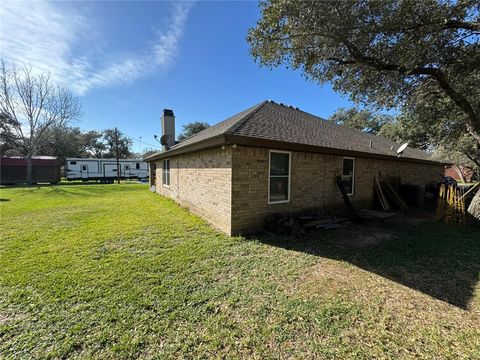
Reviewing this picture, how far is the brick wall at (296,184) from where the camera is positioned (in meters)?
5.41

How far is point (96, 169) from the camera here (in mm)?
27078

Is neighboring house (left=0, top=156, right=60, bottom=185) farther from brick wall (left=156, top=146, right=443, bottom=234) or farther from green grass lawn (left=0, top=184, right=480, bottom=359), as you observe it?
green grass lawn (left=0, top=184, right=480, bottom=359)

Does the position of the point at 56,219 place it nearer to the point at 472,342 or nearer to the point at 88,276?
the point at 88,276

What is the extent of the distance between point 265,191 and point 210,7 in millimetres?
6811

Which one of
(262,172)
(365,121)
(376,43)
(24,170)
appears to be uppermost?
(365,121)

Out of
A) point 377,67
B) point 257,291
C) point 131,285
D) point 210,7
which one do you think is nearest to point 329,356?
point 257,291

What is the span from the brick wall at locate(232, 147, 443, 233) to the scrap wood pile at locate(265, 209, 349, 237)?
21 centimetres

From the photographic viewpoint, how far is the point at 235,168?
208 inches

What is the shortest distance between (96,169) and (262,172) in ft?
93.6

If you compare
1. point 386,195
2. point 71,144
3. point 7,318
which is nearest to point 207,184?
point 7,318

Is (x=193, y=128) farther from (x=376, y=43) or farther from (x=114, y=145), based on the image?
(x=376, y=43)

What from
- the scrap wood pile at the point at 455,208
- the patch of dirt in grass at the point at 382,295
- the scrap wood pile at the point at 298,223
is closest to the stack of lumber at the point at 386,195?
the scrap wood pile at the point at 455,208

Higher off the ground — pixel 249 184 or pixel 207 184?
pixel 249 184

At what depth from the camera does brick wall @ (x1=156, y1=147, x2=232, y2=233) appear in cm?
555
